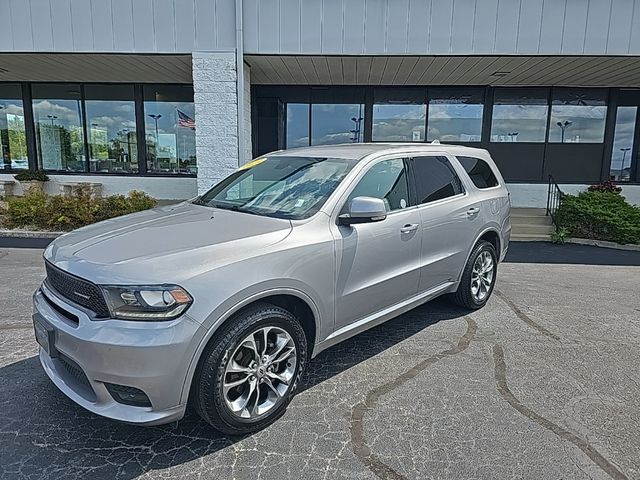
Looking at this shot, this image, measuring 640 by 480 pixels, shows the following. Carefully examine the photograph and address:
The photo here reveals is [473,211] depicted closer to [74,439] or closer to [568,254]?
[74,439]

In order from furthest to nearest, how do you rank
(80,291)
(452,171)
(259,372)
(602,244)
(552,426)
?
(602,244) < (452,171) < (552,426) < (259,372) < (80,291)

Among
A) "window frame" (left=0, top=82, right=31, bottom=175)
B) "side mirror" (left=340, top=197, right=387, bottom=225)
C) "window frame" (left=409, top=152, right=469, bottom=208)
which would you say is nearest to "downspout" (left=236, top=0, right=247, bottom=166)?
"window frame" (left=409, top=152, right=469, bottom=208)

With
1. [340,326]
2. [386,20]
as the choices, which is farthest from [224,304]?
[386,20]

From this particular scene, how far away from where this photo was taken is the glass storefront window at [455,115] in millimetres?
12219

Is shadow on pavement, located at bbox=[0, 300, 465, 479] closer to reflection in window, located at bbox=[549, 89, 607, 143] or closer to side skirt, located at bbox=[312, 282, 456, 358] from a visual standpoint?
side skirt, located at bbox=[312, 282, 456, 358]

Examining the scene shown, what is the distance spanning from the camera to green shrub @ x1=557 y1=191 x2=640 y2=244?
29.7 feet

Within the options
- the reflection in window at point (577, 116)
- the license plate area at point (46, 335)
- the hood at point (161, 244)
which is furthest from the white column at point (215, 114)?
the reflection in window at point (577, 116)

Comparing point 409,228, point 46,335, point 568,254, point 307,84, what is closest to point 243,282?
point 46,335

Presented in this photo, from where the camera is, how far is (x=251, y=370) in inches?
107

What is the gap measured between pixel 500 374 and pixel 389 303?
3.36ft

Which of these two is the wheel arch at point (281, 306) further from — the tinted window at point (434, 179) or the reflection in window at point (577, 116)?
the reflection in window at point (577, 116)

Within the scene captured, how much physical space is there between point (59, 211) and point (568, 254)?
403 inches

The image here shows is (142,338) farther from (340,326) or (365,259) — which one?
(365,259)

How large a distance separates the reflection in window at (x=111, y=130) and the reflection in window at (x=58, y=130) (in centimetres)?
35
